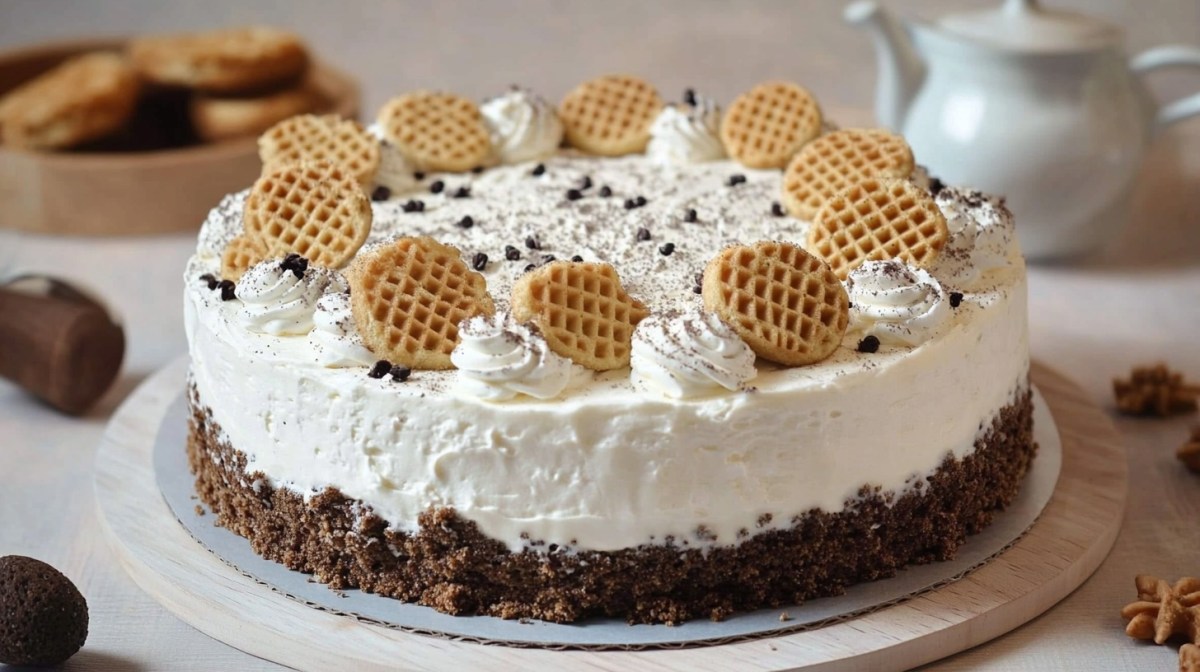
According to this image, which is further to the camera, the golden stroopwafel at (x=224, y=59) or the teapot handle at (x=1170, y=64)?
the golden stroopwafel at (x=224, y=59)

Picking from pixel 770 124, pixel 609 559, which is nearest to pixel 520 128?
pixel 770 124

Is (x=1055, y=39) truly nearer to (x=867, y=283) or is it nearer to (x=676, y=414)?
(x=867, y=283)

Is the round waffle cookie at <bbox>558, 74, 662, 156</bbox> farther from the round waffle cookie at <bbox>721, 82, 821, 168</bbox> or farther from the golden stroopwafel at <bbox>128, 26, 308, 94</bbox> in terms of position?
the golden stroopwafel at <bbox>128, 26, 308, 94</bbox>

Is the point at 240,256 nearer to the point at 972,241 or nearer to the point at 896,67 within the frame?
the point at 972,241

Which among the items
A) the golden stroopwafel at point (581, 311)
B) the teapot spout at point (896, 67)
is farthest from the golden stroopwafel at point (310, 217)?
the teapot spout at point (896, 67)

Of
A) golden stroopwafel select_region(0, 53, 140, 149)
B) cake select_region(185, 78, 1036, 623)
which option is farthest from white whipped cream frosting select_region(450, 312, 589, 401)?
golden stroopwafel select_region(0, 53, 140, 149)

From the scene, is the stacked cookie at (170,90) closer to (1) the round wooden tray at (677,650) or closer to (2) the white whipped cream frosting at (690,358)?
(1) the round wooden tray at (677,650)
